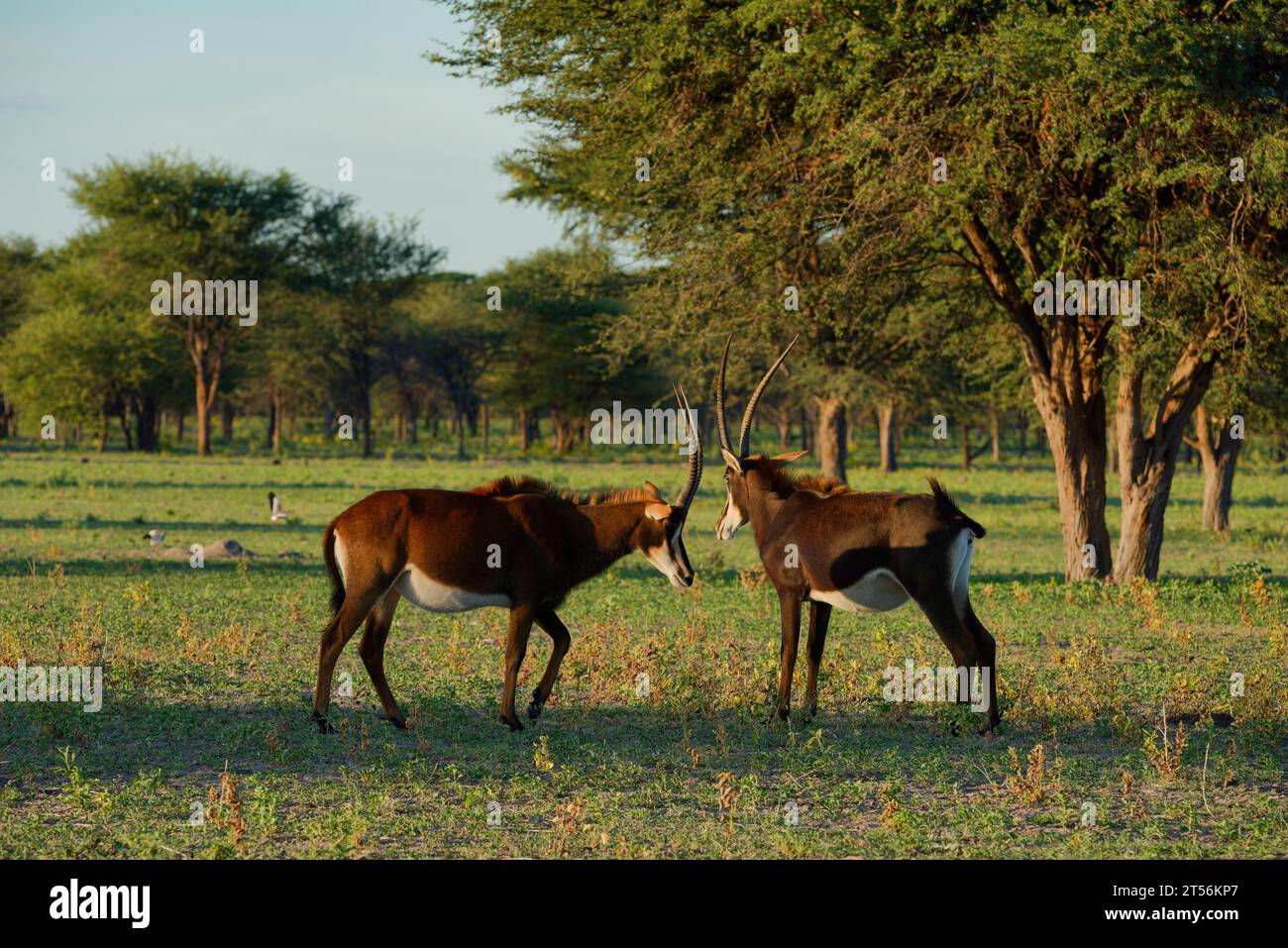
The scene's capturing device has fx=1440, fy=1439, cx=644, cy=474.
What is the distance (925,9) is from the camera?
16.2m

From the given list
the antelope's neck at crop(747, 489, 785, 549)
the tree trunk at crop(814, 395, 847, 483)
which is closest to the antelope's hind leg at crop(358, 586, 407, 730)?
the antelope's neck at crop(747, 489, 785, 549)

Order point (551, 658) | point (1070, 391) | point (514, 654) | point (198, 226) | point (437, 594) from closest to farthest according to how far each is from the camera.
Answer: point (437, 594), point (514, 654), point (551, 658), point (1070, 391), point (198, 226)

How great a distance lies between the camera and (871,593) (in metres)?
10.4

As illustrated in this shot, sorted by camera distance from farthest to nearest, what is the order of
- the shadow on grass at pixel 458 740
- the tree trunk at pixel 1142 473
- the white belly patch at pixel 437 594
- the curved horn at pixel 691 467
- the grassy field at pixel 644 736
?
the tree trunk at pixel 1142 473 < the curved horn at pixel 691 467 < the white belly patch at pixel 437 594 < the shadow on grass at pixel 458 740 < the grassy field at pixel 644 736

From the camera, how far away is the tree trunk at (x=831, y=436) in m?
41.0

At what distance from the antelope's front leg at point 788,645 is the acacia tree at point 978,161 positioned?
705 cm

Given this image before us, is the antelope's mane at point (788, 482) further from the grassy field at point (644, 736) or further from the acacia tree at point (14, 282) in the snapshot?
the acacia tree at point (14, 282)

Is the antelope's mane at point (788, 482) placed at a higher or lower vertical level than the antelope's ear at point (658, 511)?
higher

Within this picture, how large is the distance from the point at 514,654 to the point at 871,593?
8.50 feet

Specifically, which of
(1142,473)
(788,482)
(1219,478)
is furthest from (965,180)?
(1219,478)

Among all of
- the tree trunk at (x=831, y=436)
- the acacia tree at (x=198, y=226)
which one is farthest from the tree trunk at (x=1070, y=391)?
the acacia tree at (x=198, y=226)

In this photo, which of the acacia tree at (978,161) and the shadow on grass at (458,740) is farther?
the acacia tree at (978,161)

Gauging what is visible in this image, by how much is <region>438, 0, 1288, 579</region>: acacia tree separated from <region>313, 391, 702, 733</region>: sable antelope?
718 centimetres

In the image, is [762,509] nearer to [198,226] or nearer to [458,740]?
[458,740]
